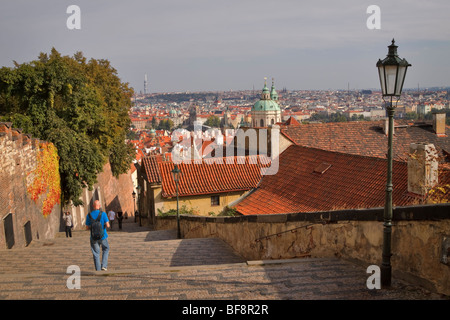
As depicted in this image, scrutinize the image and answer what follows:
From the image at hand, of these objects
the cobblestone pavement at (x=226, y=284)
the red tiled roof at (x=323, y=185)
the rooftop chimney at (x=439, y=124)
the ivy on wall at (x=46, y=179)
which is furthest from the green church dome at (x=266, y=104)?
the cobblestone pavement at (x=226, y=284)

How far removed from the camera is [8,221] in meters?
12.2

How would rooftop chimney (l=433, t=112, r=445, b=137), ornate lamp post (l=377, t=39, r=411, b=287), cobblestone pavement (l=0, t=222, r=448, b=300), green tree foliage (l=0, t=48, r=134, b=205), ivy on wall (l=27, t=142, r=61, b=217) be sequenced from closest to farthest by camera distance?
cobblestone pavement (l=0, t=222, r=448, b=300) → ornate lamp post (l=377, t=39, r=411, b=287) → ivy on wall (l=27, t=142, r=61, b=217) → green tree foliage (l=0, t=48, r=134, b=205) → rooftop chimney (l=433, t=112, r=445, b=137)

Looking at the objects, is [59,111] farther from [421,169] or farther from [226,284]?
[226,284]

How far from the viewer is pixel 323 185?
15367 millimetres

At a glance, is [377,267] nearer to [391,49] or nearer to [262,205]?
[391,49]

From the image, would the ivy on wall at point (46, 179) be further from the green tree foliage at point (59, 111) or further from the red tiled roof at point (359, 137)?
the red tiled roof at point (359, 137)

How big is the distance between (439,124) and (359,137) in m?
5.93

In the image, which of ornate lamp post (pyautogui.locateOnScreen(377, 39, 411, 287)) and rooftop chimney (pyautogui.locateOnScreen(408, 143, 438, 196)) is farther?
rooftop chimney (pyautogui.locateOnScreen(408, 143, 438, 196))

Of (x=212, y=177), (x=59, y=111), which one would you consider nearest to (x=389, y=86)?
(x=212, y=177)

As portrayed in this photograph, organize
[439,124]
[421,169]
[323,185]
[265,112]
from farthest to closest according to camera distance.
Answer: [265,112]
[439,124]
[323,185]
[421,169]

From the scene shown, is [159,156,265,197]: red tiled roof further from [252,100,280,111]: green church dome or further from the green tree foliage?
[252,100,280,111]: green church dome

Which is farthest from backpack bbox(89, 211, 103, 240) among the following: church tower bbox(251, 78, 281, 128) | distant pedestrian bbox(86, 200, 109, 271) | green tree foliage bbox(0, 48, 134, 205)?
church tower bbox(251, 78, 281, 128)

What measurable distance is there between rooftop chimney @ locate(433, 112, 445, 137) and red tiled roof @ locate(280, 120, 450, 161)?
0.33 meters

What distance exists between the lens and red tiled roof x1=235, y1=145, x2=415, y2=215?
13.2 meters
